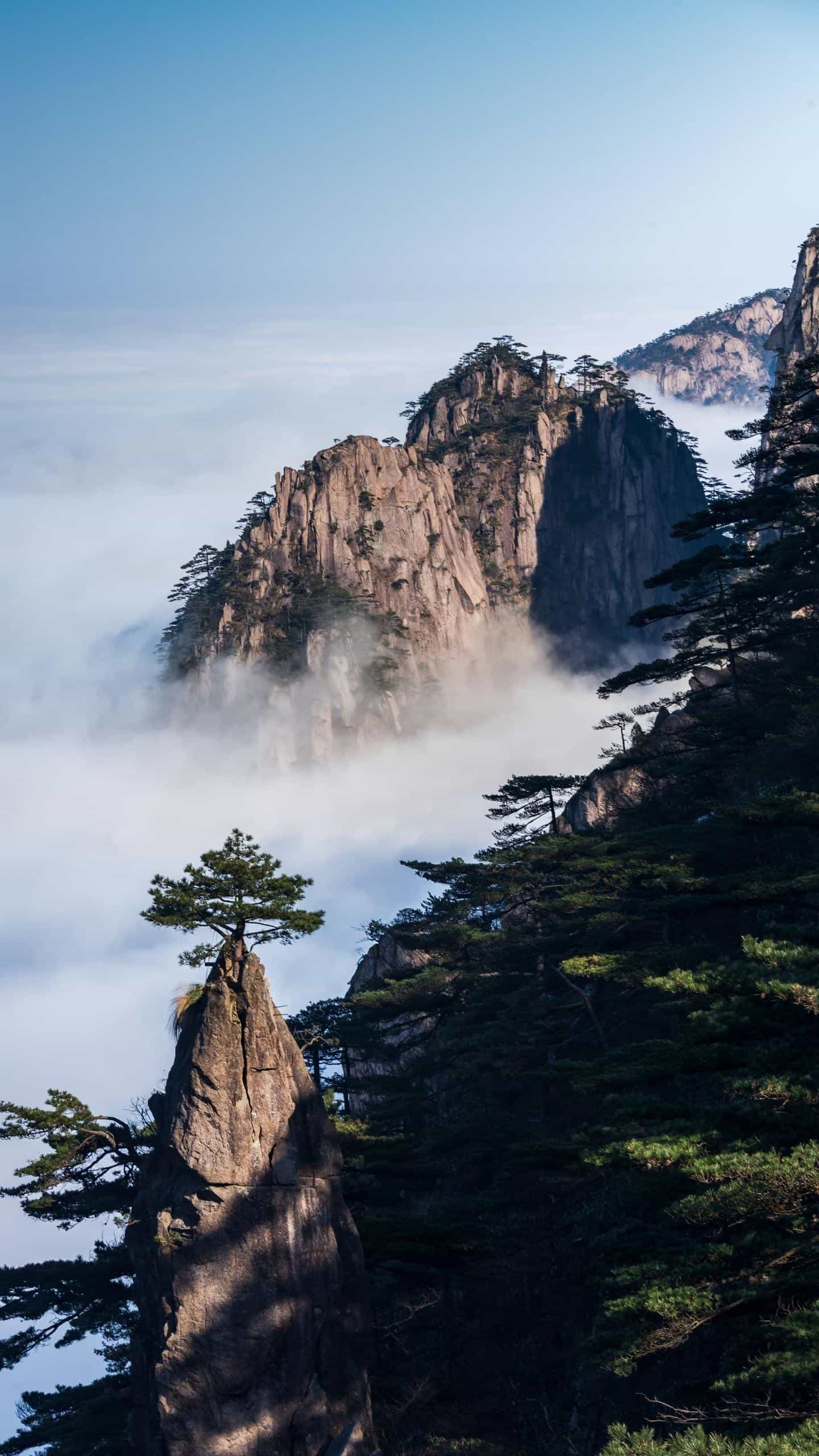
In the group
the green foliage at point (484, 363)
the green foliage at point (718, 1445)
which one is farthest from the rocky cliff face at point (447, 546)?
the green foliage at point (718, 1445)

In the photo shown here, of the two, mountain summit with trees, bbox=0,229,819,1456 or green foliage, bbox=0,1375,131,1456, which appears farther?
green foliage, bbox=0,1375,131,1456

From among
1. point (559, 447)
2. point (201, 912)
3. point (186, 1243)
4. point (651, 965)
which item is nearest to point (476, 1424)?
point (186, 1243)

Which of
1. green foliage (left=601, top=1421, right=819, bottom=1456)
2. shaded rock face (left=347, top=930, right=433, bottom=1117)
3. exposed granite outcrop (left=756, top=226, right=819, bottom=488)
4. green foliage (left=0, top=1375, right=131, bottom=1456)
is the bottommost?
green foliage (left=0, top=1375, right=131, bottom=1456)

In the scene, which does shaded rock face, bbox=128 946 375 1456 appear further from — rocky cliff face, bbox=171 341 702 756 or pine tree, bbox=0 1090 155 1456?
rocky cliff face, bbox=171 341 702 756

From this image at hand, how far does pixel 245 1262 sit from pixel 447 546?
132262 millimetres

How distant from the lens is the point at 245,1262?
1283 inches

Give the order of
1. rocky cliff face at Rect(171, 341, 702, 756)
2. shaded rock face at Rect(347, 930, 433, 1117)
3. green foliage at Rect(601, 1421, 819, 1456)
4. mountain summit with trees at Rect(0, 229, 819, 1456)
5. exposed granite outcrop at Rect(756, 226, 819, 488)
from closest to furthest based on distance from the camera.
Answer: green foliage at Rect(601, 1421, 819, 1456)
mountain summit with trees at Rect(0, 229, 819, 1456)
shaded rock face at Rect(347, 930, 433, 1117)
exposed granite outcrop at Rect(756, 226, 819, 488)
rocky cliff face at Rect(171, 341, 702, 756)

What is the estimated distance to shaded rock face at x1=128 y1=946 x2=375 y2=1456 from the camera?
3189cm

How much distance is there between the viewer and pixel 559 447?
6836 inches

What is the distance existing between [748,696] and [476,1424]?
83.9ft

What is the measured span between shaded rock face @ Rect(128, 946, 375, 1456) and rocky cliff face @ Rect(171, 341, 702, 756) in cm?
11476

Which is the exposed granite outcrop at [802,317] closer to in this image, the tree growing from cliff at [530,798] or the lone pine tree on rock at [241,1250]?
the tree growing from cliff at [530,798]

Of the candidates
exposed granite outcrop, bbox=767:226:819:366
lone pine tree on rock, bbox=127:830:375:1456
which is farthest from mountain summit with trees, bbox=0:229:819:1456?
exposed granite outcrop, bbox=767:226:819:366

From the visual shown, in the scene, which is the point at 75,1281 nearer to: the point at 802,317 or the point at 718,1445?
the point at 718,1445
